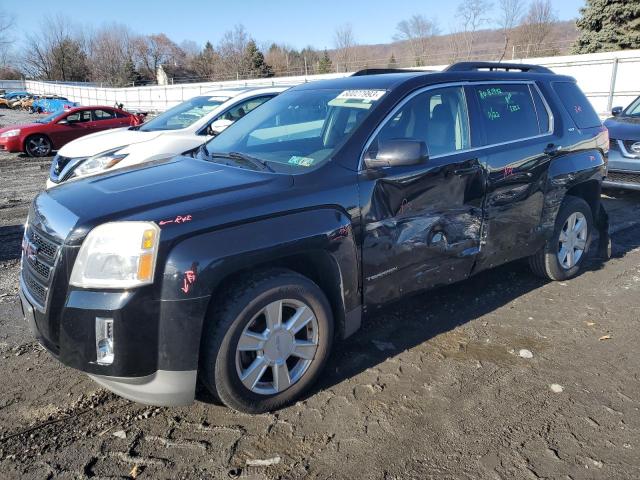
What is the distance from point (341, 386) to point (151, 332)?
1301 mm

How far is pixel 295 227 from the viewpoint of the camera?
290 centimetres

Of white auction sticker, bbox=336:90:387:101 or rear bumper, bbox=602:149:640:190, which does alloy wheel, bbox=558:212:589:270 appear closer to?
white auction sticker, bbox=336:90:387:101

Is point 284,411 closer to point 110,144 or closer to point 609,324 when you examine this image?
point 609,324

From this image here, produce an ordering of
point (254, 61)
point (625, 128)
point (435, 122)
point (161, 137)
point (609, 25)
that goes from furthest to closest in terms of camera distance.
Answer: point (254, 61)
point (609, 25)
point (625, 128)
point (161, 137)
point (435, 122)

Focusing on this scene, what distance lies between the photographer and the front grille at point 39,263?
8.82 feet

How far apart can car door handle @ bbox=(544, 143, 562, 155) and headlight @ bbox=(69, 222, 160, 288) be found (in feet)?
11.1

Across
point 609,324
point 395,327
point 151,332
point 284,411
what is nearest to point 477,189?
point 395,327

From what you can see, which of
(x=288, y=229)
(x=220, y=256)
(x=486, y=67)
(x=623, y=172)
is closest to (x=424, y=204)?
(x=288, y=229)

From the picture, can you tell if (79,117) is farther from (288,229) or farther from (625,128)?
(288,229)

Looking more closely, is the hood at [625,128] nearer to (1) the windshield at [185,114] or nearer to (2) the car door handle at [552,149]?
→ (2) the car door handle at [552,149]

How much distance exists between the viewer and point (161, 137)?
7.04 metres

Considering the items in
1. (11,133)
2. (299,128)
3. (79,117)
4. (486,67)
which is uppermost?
(486,67)

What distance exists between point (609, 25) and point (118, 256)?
32821 mm

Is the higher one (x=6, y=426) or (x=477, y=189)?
(x=477, y=189)
